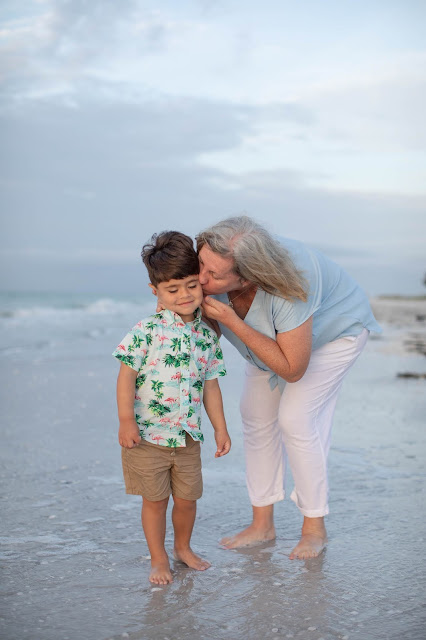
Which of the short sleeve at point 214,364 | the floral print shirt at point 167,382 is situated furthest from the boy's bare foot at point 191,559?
the short sleeve at point 214,364

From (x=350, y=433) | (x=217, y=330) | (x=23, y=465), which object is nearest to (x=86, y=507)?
(x=23, y=465)

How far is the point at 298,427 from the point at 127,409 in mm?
941

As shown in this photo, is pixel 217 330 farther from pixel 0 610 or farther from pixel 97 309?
pixel 97 309

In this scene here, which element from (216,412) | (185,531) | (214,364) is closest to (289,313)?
(214,364)

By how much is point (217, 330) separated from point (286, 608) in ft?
4.60

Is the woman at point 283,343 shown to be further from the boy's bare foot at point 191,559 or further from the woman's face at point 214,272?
the boy's bare foot at point 191,559

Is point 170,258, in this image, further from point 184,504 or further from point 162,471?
point 184,504

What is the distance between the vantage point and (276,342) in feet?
11.5

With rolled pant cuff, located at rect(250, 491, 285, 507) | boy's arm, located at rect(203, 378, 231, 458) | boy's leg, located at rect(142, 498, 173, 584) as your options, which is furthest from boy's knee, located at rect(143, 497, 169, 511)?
rolled pant cuff, located at rect(250, 491, 285, 507)

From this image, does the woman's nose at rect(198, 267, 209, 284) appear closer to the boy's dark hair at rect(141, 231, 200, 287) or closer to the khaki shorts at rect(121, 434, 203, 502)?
the boy's dark hair at rect(141, 231, 200, 287)

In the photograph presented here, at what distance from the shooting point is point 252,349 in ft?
11.2

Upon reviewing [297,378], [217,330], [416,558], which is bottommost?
[416,558]

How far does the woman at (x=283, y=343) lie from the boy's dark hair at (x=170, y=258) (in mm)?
71

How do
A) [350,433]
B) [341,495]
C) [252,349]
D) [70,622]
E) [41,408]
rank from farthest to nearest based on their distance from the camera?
[41,408] < [350,433] < [341,495] < [252,349] < [70,622]
